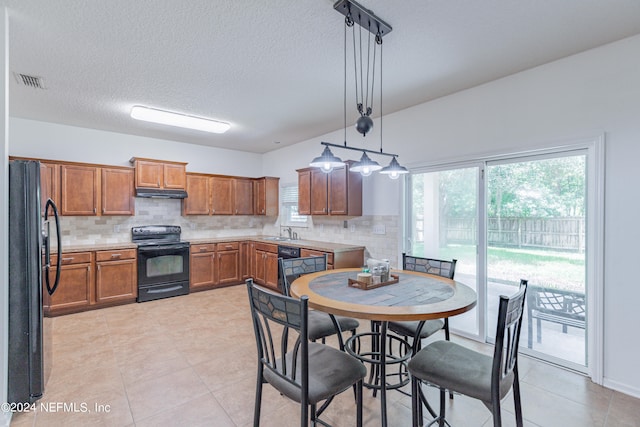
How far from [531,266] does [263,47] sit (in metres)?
3.26

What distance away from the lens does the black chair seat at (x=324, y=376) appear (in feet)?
5.00

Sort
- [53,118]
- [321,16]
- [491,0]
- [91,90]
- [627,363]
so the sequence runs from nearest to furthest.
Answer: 1. [491,0]
2. [321,16]
3. [627,363]
4. [91,90]
5. [53,118]

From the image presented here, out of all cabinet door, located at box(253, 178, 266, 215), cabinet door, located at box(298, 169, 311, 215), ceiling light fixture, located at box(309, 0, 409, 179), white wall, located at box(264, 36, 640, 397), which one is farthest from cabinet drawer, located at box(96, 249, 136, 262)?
white wall, located at box(264, 36, 640, 397)

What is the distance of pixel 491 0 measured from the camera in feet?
6.48

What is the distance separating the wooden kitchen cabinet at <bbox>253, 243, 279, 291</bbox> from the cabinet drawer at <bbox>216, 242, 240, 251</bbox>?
40 cm

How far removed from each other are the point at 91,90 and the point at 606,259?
17.2 feet

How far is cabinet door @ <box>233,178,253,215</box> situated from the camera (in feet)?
20.2

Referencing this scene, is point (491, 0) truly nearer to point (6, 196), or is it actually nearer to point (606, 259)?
point (606, 259)

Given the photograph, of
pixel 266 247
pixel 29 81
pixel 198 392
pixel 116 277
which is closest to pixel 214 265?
pixel 266 247

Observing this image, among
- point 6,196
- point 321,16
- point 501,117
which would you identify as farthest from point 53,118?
point 501,117

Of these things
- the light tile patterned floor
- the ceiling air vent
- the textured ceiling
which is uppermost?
the textured ceiling

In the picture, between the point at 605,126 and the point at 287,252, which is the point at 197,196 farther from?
the point at 605,126

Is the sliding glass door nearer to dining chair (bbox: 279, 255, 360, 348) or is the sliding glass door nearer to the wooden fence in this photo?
the wooden fence

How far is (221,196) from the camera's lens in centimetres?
597
